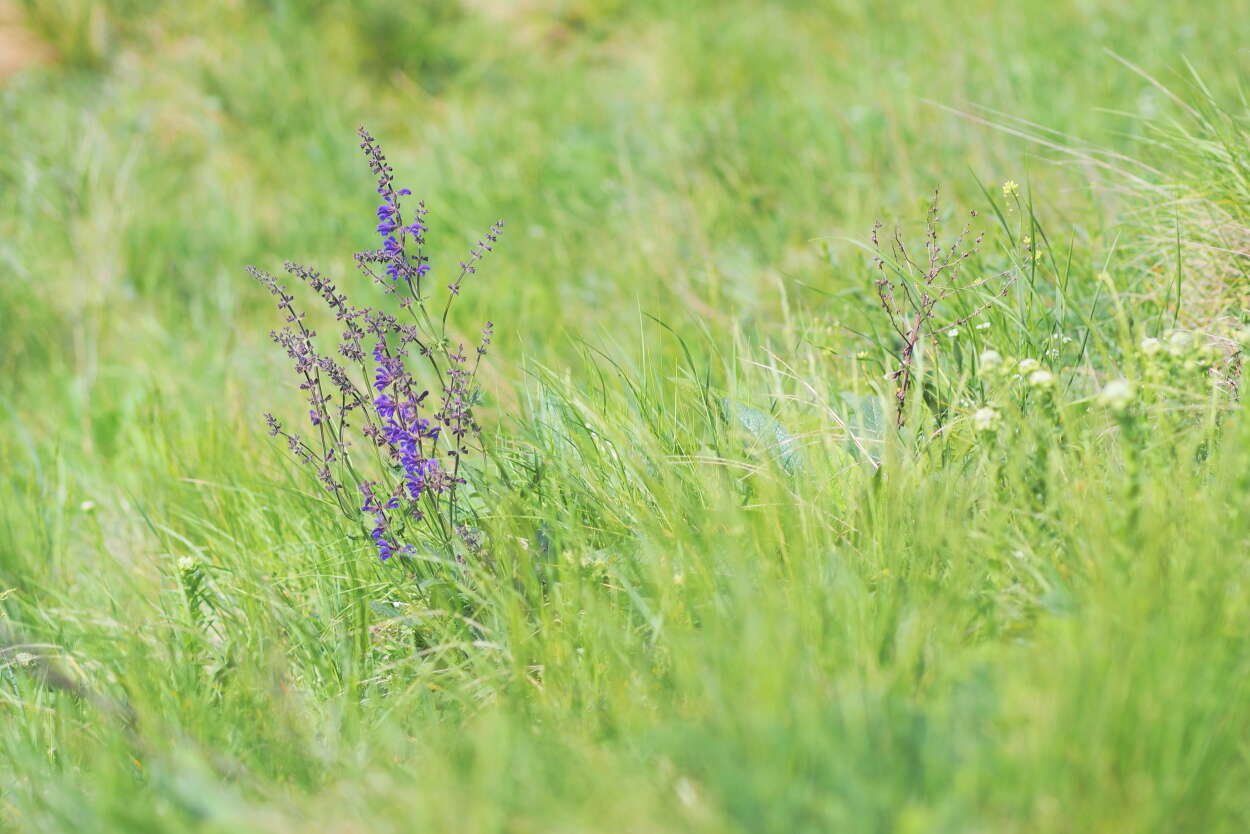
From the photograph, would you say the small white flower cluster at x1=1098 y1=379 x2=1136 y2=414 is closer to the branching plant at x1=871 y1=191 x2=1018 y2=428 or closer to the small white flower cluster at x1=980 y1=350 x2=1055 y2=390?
the small white flower cluster at x1=980 y1=350 x2=1055 y2=390

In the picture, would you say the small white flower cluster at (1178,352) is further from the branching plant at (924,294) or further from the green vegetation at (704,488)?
the branching plant at (924,294)

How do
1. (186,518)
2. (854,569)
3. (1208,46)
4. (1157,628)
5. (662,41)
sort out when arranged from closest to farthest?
(1157,628) → (854,569) → (186,518) → (1208,46) → (662,41)

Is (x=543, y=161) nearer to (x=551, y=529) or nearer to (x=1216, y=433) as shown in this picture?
(x=551, y=529)

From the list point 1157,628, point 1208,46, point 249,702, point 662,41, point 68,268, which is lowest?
point 249,702

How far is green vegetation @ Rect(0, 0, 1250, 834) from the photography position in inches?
49.1

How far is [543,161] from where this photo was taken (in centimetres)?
436

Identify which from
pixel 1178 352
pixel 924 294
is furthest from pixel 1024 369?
pixel 924 294

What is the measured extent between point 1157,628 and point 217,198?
435cm

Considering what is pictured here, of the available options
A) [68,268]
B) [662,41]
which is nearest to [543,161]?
[662,41]

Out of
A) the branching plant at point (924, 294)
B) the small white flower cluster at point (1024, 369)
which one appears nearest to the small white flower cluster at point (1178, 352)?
the small white flower cluster at point (1024, 369)

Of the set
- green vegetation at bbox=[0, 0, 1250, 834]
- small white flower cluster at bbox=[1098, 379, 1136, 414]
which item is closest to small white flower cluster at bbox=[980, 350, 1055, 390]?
green vegetation at bbox=[0, 0, 1250, 834]

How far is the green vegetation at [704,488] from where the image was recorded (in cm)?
125

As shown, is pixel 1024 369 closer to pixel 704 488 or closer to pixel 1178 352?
pixel 1178 352

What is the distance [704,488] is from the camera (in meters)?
1.94
